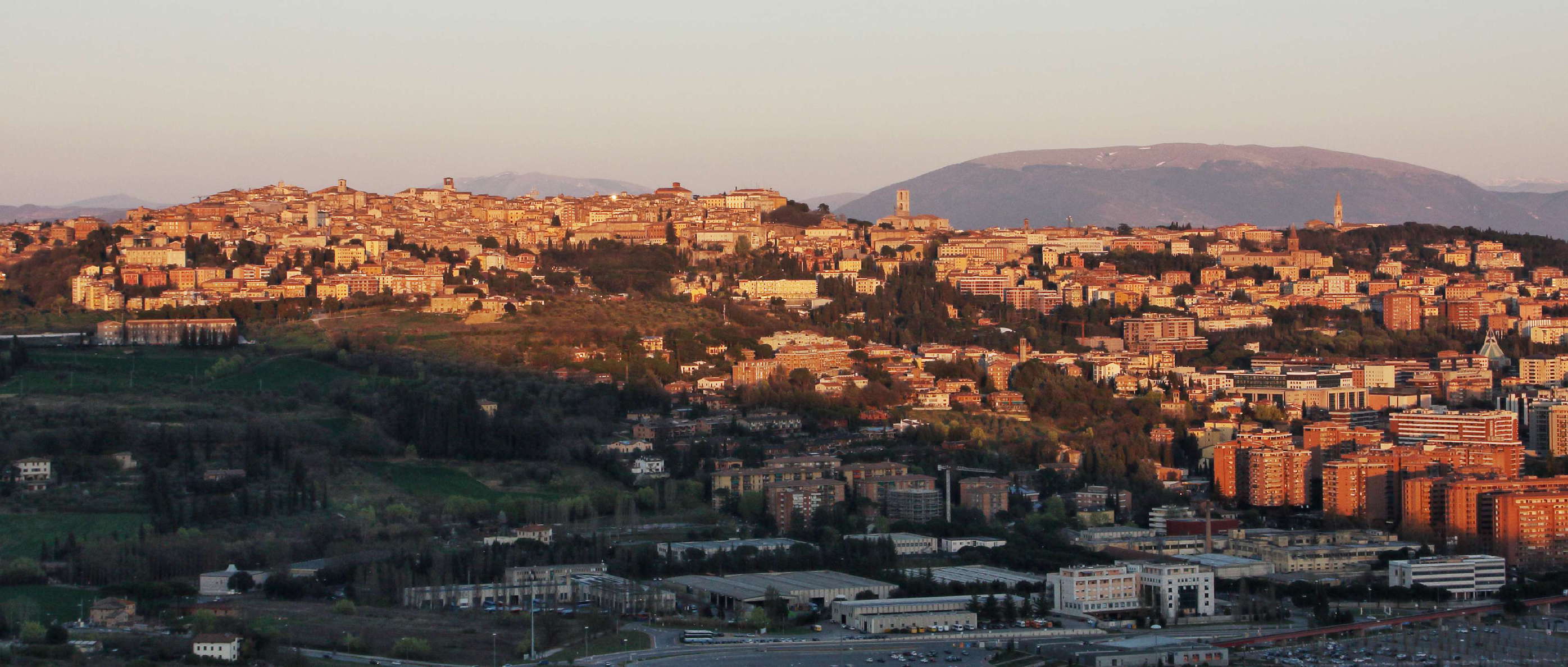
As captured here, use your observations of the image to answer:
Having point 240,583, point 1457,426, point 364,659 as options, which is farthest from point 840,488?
point 364,659

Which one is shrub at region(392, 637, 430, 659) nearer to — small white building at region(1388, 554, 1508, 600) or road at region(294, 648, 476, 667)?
road at region(294, 648, 476, 667)

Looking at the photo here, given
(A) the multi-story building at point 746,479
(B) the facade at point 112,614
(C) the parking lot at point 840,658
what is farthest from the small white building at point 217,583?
(A) the multi-story building at point 746,479

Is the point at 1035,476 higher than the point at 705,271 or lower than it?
lower

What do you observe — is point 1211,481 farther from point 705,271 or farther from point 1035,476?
point 705,271

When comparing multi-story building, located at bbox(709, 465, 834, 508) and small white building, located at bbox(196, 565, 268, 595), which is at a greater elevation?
multi-story building, located at bbox(709, 465, 834, 508)

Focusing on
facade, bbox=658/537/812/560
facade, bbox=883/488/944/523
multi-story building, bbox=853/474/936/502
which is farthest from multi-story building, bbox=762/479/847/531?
facade, bbox=658/537/812/560

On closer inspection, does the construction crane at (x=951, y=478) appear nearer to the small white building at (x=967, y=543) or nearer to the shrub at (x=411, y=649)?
the small white building at (x=967, y=543)

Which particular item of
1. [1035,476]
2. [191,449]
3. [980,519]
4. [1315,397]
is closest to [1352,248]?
[1315,397]
